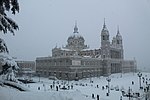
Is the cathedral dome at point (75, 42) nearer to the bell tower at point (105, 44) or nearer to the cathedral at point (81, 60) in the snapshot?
the cathedral at point (81, 60)

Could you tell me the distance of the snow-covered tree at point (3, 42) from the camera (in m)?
9.11

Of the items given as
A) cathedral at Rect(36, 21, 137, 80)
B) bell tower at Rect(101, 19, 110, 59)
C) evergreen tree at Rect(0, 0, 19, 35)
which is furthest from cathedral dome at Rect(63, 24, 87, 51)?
evergreen tree at Rect(0, 0, 19, 35)

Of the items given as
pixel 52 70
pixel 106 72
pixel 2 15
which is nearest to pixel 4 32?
pixel 2 15

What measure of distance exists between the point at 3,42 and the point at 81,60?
60427 mm

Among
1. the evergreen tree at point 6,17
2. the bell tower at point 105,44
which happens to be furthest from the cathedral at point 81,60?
the evergreen tree at point 6,17

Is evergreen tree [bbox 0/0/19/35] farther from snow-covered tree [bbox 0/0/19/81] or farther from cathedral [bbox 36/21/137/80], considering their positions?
cathedral [bbox 36/21/137/80]

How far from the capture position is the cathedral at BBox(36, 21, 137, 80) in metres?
67.1

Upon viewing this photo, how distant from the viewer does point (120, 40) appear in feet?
323

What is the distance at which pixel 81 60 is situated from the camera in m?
69.8

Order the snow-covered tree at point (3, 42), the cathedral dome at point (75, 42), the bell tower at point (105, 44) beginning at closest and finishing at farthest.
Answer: the snow-covered tree at point (3, 42), the bell tower at point (105, 44), the cathedral dome at point (75, 42)

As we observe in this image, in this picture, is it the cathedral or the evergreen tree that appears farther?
the cathedral

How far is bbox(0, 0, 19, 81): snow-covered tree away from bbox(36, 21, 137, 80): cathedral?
55.2 m

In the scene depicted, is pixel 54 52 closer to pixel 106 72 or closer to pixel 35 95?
pixel 106 72

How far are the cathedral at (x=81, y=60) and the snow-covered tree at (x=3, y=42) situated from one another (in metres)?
55.2
